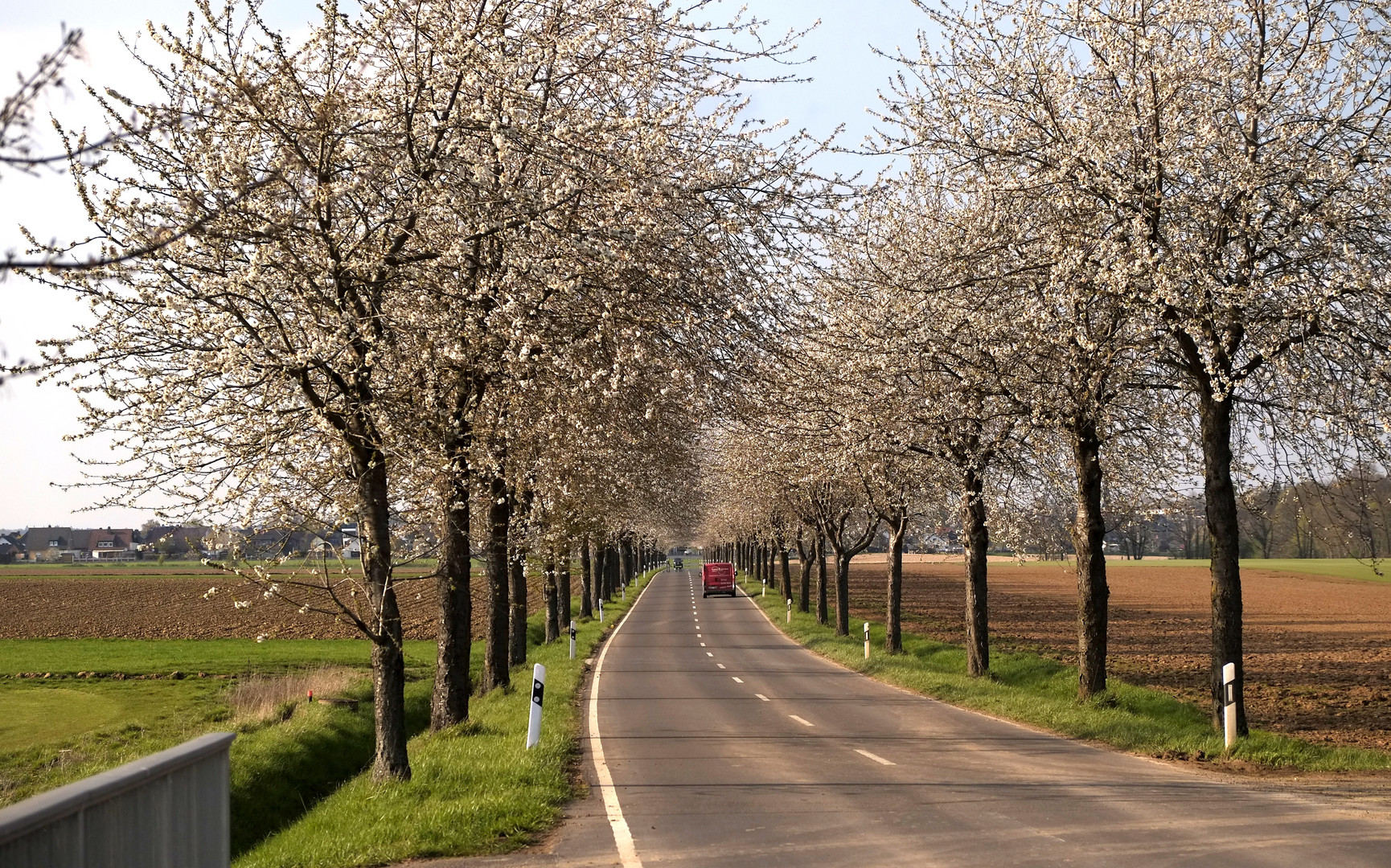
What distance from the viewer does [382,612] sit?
10844 mm

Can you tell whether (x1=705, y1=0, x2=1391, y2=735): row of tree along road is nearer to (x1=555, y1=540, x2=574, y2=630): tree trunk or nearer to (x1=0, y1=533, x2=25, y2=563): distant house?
(x1=555, y1=540, x2=574, y2=630): tree trunk

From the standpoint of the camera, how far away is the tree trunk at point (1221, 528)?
14.8 metres

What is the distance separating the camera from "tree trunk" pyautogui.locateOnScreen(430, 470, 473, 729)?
46.8ft

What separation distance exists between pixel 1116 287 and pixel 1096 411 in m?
3.59

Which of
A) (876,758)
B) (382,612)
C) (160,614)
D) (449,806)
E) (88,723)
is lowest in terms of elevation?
(160,614)

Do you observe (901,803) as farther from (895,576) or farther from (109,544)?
(109,544)

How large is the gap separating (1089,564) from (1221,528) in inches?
143

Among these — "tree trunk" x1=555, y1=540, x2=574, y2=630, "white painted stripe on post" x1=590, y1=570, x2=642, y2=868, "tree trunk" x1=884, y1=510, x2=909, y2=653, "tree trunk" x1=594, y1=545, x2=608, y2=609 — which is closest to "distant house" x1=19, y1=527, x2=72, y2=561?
"tree trunk" x1=594, y1=545, x2=608, y2=609

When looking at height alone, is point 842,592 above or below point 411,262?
below

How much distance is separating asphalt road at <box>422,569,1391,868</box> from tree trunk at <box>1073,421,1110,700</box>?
218 cm

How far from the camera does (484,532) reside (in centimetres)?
1895

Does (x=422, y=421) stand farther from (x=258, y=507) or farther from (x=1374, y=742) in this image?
(x=1374, y=742)

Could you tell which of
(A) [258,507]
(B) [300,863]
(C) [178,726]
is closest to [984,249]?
(A) [258,507]

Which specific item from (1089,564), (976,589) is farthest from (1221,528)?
(976,589)
